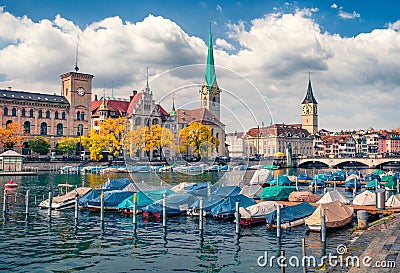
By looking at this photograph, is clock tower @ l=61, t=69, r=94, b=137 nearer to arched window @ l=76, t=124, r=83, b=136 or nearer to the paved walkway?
arched window @ l=76, t=124, r=83, b=136

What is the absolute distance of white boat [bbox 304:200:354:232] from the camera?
30266 millimetres

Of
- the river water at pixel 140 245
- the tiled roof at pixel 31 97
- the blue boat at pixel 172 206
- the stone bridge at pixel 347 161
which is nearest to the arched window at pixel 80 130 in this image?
the tiled roof at pixel 31 97

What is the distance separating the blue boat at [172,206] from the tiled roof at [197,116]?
6792mm

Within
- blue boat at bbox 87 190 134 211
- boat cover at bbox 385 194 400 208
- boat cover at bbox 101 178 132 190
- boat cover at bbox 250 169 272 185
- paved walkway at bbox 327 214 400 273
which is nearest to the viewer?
paved walkway at bbox 327 214 400 273

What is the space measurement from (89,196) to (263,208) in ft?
56.4

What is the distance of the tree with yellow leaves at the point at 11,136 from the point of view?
112375 millimetres

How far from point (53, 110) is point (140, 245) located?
362 feet

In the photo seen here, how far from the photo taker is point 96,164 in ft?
381

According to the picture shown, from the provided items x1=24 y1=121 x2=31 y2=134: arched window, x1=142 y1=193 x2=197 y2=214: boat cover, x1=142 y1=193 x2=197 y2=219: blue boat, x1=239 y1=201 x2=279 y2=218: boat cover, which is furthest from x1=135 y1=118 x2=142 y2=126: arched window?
x1=239 y1=201 x2=279 y2=218: boat cover

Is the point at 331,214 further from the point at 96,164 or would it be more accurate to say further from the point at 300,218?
the point at 96,164

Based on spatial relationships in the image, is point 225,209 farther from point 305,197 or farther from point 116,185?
point 116,185

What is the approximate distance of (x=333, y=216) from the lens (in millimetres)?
31516

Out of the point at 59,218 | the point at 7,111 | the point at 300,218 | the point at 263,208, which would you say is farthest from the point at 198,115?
the point at 7,111

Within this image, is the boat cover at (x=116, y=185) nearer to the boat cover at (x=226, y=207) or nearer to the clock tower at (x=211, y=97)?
the boat cover at (x=226, y=207)
